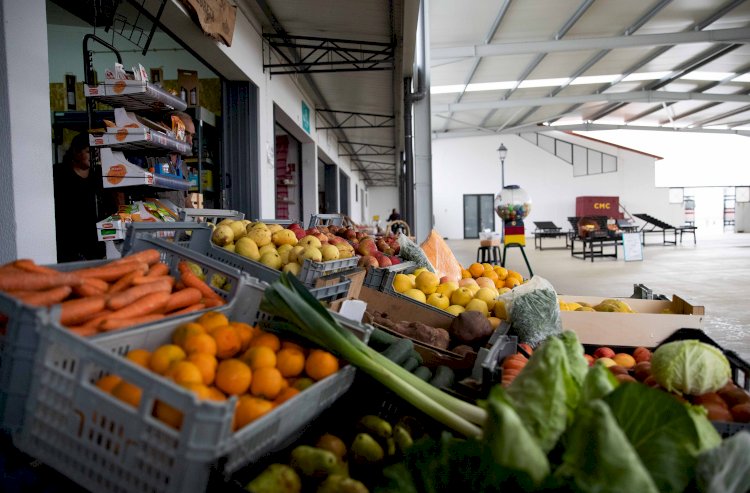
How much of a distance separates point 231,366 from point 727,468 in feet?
3.06

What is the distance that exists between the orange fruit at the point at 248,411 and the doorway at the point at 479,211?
24254mm

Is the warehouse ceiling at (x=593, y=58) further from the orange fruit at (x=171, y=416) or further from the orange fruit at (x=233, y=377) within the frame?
the orange fruit at (x=171, y=416)

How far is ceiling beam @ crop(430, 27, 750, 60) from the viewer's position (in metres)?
10.3

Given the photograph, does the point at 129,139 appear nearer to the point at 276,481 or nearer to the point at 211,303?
the point at 211,303

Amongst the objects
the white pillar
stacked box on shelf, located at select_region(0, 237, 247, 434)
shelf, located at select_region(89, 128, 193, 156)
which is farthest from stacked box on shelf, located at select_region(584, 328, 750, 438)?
shelf, located at select_region(89, 128, 193, 156)

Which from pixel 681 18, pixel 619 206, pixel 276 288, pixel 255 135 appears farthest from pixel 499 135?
pixel 276 288

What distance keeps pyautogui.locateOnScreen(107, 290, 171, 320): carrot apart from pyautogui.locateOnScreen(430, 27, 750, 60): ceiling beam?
10627 millimetres

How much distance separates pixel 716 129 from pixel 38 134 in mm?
25778

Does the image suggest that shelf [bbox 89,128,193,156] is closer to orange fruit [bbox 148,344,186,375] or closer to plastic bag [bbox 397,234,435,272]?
plastic bag [bbox 397,234,435,272]

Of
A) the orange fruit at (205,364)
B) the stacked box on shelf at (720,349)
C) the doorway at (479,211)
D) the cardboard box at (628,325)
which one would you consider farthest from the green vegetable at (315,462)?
the doorway at (479,211)

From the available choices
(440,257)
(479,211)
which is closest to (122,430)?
(440,257)

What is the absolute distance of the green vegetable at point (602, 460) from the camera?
0.70 m

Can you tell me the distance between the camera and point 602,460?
72cm

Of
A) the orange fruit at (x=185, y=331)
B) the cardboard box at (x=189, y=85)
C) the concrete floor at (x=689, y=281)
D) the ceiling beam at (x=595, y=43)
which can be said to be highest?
the ceiling beam at (x=595, y=43)
